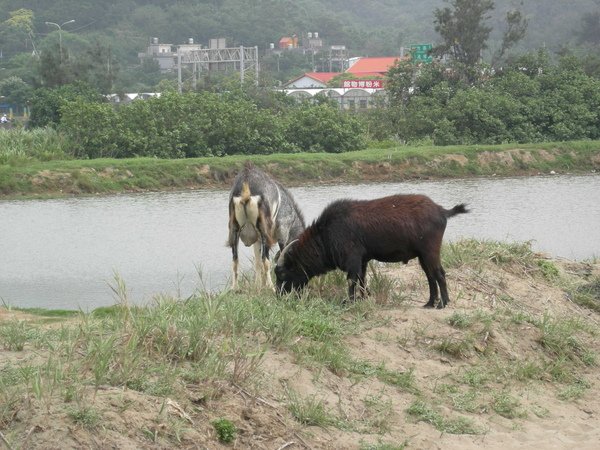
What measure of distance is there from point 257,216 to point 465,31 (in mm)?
29993

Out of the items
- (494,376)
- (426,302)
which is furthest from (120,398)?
(426,302)

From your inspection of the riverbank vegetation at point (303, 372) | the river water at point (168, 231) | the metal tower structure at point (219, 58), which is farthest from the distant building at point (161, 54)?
the riverbank vegetation at point (303, 372)

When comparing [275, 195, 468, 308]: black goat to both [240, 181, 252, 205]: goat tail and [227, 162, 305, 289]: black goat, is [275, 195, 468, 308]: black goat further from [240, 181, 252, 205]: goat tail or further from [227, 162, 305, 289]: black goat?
[240, 181, 252, 205]: goat tail

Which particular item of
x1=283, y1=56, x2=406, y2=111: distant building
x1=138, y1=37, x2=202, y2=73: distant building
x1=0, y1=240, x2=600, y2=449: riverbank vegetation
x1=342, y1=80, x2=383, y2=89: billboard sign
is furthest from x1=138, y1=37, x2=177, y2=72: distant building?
x1=0, y1=240, x2=600, y2=449: riverbank vegetation

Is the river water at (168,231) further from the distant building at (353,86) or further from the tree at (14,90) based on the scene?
the tree at (14,90)

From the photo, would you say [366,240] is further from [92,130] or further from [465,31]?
[465,31]

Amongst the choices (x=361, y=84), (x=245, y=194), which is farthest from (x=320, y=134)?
(x=361, y=84)

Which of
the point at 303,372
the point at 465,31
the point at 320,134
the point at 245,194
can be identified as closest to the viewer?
the point at 303,372

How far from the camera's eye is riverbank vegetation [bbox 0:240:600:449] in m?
6.90

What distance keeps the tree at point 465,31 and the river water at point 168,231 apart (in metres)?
11.3

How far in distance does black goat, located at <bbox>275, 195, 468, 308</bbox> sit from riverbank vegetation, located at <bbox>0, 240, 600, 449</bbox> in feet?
0.78

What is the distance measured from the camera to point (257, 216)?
39.0ft

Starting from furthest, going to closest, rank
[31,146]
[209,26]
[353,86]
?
[209,26] → [353,86] → [31,146]

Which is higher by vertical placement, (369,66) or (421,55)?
(421,55)
